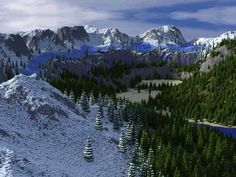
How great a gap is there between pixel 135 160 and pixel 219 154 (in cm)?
2568

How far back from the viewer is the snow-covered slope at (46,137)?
227 feet

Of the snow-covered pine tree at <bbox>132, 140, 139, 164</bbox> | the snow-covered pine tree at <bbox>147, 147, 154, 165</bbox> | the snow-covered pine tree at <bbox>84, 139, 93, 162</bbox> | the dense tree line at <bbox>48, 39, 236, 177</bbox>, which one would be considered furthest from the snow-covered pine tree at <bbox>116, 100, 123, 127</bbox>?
the snow-covered pine tree at <bbox>84, 139, 93, 162</bbox>

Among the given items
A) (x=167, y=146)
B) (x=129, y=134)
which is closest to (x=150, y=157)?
(x=167, y=146)

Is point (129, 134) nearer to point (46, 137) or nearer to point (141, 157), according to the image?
point (141, 157)

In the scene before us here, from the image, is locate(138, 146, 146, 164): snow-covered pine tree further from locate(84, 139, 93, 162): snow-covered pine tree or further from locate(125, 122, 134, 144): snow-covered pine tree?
locate(84, 139, 93, 162): snow-covered pine tree

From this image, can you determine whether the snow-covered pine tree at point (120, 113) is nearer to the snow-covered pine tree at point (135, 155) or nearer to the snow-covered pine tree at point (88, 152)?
the snow-covered pine tree at point (135, 155)

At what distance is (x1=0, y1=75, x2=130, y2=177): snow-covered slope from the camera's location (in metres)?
69.1

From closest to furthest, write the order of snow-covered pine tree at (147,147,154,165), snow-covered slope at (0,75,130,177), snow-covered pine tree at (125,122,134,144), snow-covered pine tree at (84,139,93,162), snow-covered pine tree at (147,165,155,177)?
snow-covered slope at (0,75,130,177) < snow-covered pine tree at (147,165,155,177) < snow-covered pine tree at (84,139,93,162) < snow-covered pine tree at (147,147,154,165) < snow-covered pine tree at (125,122,134,144)

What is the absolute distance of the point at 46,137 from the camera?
269ft

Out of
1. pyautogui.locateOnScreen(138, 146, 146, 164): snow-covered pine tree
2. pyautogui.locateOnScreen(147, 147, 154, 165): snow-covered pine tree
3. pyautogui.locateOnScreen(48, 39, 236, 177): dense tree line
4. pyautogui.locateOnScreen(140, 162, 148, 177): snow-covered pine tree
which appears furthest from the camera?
pyautogui.locateOnScreen(138, 146, 146, 164): snow-covered pine tree

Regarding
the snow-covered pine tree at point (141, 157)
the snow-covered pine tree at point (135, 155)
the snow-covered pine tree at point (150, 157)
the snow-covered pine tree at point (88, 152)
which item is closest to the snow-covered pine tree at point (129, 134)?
the snow-covered pine tree at point (135, 155)

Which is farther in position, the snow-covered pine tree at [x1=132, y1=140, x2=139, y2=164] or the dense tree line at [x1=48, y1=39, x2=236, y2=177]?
the snow-covered pine tree at [x1=132, y1=140, x2=139, y2=164]

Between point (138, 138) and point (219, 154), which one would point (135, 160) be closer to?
point (138, 138)

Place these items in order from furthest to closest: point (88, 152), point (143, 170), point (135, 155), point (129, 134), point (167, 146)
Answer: point (129, 134), point (167, 146), point (135, 155), point (88, 152), point (143, 170)
